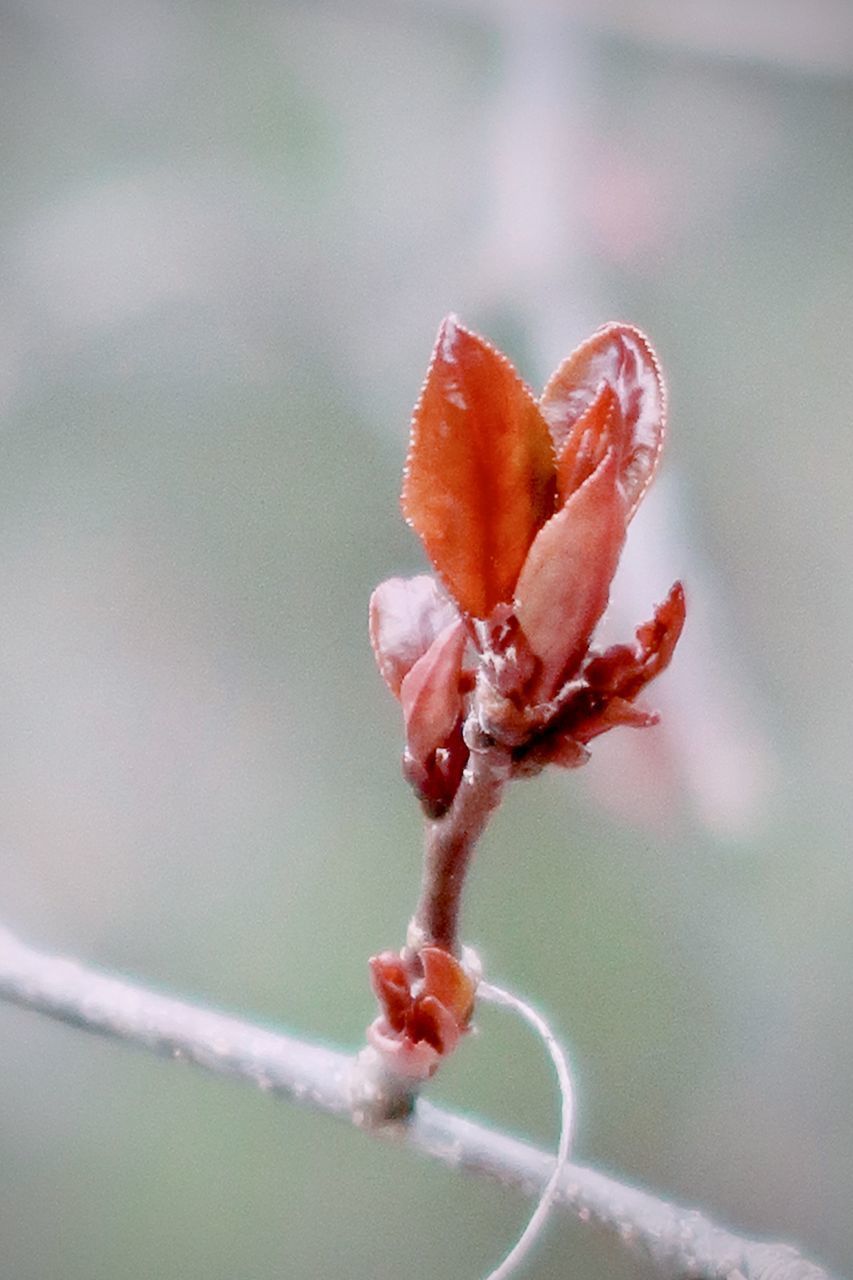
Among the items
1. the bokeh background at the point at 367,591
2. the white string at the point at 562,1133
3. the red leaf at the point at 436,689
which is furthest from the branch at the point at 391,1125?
the bokeh background at the point at 367,591

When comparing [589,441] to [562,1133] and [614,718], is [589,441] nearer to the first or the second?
[614,718]

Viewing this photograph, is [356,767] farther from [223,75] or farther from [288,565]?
[223,75]

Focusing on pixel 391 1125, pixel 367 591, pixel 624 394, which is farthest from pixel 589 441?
pixel 367 591

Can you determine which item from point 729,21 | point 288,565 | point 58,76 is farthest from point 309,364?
point 729,21

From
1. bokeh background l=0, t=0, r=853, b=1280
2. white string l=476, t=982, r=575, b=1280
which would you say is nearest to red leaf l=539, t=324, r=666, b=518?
white string l=476, t=982, r=575, b=1280

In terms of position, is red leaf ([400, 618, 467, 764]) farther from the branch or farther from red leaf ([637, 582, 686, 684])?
the branch

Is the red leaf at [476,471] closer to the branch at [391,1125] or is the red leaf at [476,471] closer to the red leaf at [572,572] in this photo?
the red leaf at [572,572]

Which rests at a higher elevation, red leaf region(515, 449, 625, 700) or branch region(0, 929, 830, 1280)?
red leaf region(515, 449, 625, 700)
